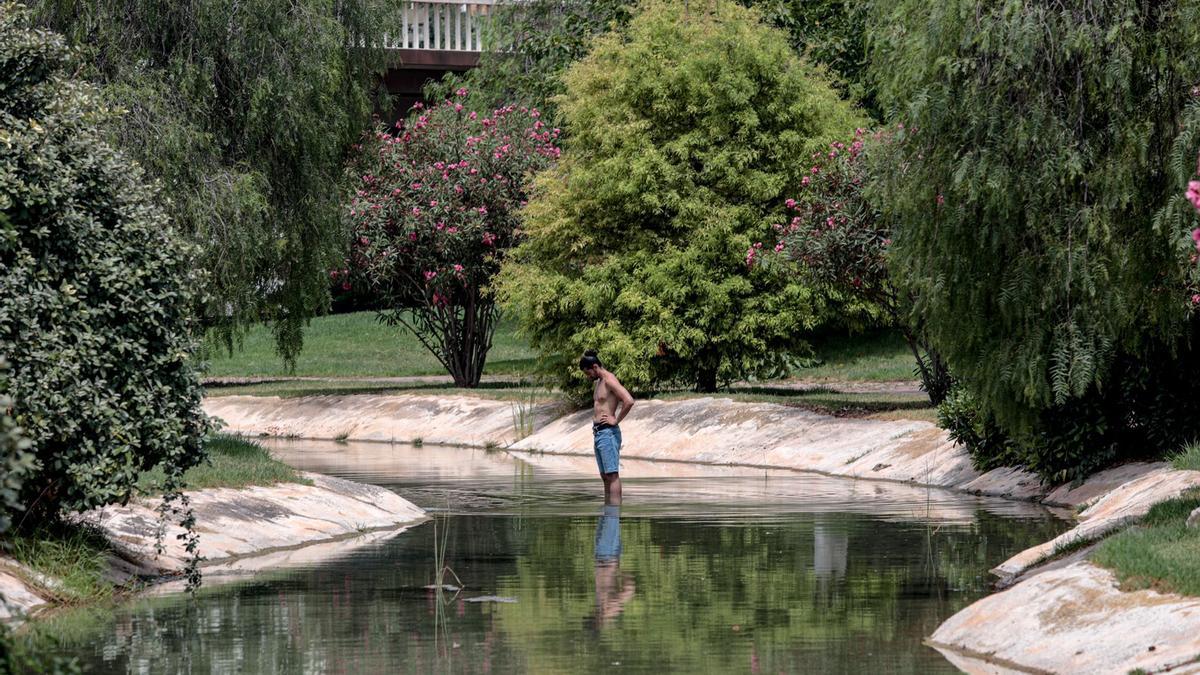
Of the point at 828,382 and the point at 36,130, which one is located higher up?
the point at 36,130

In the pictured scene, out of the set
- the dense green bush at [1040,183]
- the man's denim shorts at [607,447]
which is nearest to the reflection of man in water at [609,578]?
the man's denim shorts at [607,447]

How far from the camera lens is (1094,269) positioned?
16094 millimetres

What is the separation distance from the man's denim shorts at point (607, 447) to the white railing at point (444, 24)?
26142 millimetres

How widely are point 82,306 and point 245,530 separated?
3.62 meters

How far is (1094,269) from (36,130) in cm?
890

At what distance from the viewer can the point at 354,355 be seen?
4597 cm

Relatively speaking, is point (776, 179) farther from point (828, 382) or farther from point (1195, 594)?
point (1195, 594)

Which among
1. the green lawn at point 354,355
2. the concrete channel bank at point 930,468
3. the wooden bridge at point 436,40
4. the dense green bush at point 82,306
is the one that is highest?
the wooden bridge at point 436,40

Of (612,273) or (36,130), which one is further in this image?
(612,273)

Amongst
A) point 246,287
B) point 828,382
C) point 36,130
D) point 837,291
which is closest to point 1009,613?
point 36,130

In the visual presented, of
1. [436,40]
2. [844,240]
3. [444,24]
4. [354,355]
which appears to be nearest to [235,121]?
[844,240]

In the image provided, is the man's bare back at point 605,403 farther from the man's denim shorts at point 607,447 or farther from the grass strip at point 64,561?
the grass strip at point 64,561

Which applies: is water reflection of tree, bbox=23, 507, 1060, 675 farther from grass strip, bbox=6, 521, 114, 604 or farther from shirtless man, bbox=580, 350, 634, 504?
shirtless man, bbox=580, 350, 634, 504

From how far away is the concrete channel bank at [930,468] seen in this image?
9763 mm
